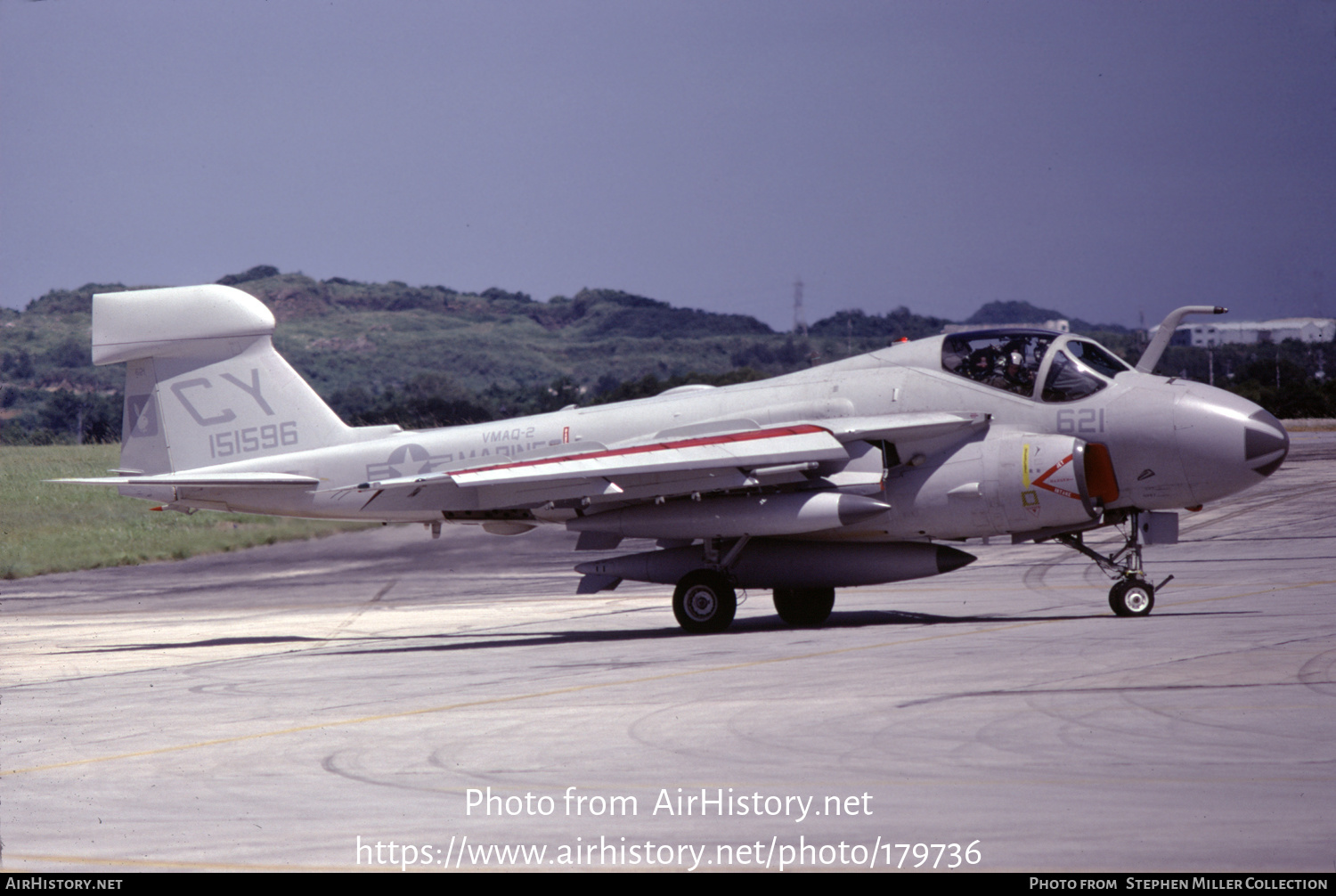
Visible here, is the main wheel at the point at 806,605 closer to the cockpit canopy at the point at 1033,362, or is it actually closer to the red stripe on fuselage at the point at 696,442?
the red stripe on fuselage at the point at 696,442

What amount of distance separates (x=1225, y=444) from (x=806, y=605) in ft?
18.4

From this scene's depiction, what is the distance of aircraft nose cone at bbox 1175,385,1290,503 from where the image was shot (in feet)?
49.6

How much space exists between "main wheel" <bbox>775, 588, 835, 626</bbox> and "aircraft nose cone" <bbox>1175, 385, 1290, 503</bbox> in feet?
15.8

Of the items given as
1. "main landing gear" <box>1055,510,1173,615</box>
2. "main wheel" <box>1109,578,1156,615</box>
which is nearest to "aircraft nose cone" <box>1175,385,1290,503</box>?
"main landing gear" <box>1055,510,1173,615</box>

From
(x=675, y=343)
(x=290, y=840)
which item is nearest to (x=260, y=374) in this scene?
(x=290, y=840)

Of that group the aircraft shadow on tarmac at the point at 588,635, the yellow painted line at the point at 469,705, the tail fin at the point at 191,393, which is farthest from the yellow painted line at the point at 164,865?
the tail fin at the point at 191,393

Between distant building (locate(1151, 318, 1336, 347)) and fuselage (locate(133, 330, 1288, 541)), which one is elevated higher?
distant building (locate(1151, 318, 1336, 347))

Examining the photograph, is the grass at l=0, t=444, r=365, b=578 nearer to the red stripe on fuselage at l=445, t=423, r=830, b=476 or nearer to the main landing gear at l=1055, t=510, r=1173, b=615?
the red stripe on fuselage at l=445, t=423, r=830, b=476

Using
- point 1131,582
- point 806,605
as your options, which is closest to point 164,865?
point 806,605

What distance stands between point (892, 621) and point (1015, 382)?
3.47 metres

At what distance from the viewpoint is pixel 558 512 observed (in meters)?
17.1

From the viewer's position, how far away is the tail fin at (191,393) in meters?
18.8

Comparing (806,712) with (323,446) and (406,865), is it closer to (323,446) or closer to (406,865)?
(406,865)

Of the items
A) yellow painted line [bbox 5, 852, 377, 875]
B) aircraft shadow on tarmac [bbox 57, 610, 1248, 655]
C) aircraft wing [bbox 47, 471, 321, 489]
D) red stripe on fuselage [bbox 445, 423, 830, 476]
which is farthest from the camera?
Answer: aircraft wing [bbox 47, 471, 321, 489]
